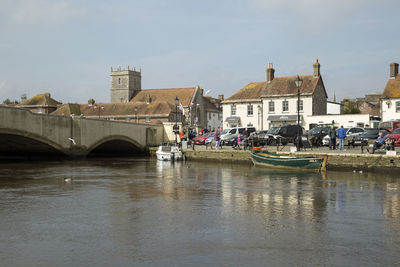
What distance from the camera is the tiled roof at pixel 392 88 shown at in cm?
5894

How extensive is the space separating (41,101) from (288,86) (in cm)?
5986

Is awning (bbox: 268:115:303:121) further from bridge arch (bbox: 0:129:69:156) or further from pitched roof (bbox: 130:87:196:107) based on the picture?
pitched roof (bbox: 130:87:196:107)

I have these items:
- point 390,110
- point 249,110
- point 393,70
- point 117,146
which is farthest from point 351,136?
point 249,110

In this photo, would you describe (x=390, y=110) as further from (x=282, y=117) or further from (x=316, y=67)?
(x=282, y=117)

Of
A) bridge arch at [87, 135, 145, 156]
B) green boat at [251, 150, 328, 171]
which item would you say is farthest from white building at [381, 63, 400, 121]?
green boat at [251, 150, 328, 171]

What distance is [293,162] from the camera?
97.5ft

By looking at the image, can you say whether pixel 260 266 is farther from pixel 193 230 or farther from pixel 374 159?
pixel 374 159

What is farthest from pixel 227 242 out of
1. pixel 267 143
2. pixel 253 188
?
pixel 267 143

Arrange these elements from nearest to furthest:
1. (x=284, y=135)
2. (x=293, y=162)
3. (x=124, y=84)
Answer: (x=293, y=162), (x=284, y=135), (x=124, y=84)

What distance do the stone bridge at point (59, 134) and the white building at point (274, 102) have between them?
2092 centimetres

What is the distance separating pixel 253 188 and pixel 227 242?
10543 millimetres

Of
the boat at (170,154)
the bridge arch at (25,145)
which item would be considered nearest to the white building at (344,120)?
the boat at (170,154)

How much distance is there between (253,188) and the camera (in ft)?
71.6

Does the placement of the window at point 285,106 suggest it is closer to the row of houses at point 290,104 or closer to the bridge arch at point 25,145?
the row of houses at point 290,104
